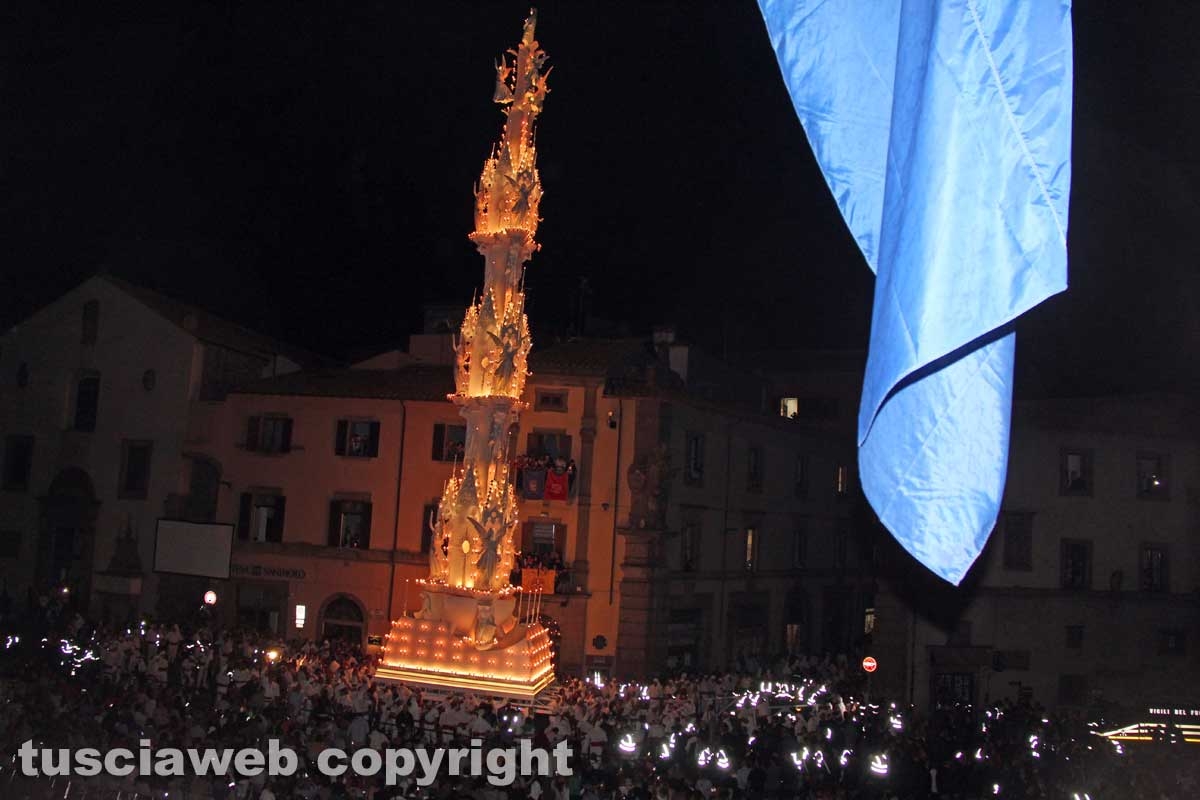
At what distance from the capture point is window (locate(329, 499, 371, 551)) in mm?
36156

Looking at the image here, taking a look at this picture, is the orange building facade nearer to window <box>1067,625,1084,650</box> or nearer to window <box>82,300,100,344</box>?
window <box>82,300,100,344</box>

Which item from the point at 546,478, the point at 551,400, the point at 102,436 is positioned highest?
the point at 551,400

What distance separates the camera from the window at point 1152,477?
107ft

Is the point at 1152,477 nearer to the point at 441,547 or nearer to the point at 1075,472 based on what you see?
the point at 1075,472

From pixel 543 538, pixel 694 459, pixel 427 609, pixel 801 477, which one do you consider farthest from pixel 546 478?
pixel 801 477

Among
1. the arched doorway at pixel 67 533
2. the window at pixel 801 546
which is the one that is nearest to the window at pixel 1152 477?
the window at pixel 801 546

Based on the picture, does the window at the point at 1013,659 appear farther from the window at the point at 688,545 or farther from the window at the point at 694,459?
the window at the point at 694,459

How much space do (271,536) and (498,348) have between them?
45.7ft

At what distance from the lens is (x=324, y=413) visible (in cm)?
3709

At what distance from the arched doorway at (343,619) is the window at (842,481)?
70.5 ft

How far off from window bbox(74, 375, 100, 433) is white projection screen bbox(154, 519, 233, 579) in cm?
563

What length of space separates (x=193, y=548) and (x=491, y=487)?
14.6 meters

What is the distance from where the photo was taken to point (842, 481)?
46.8 metres

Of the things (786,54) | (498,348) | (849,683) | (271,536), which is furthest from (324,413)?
(786,54)
